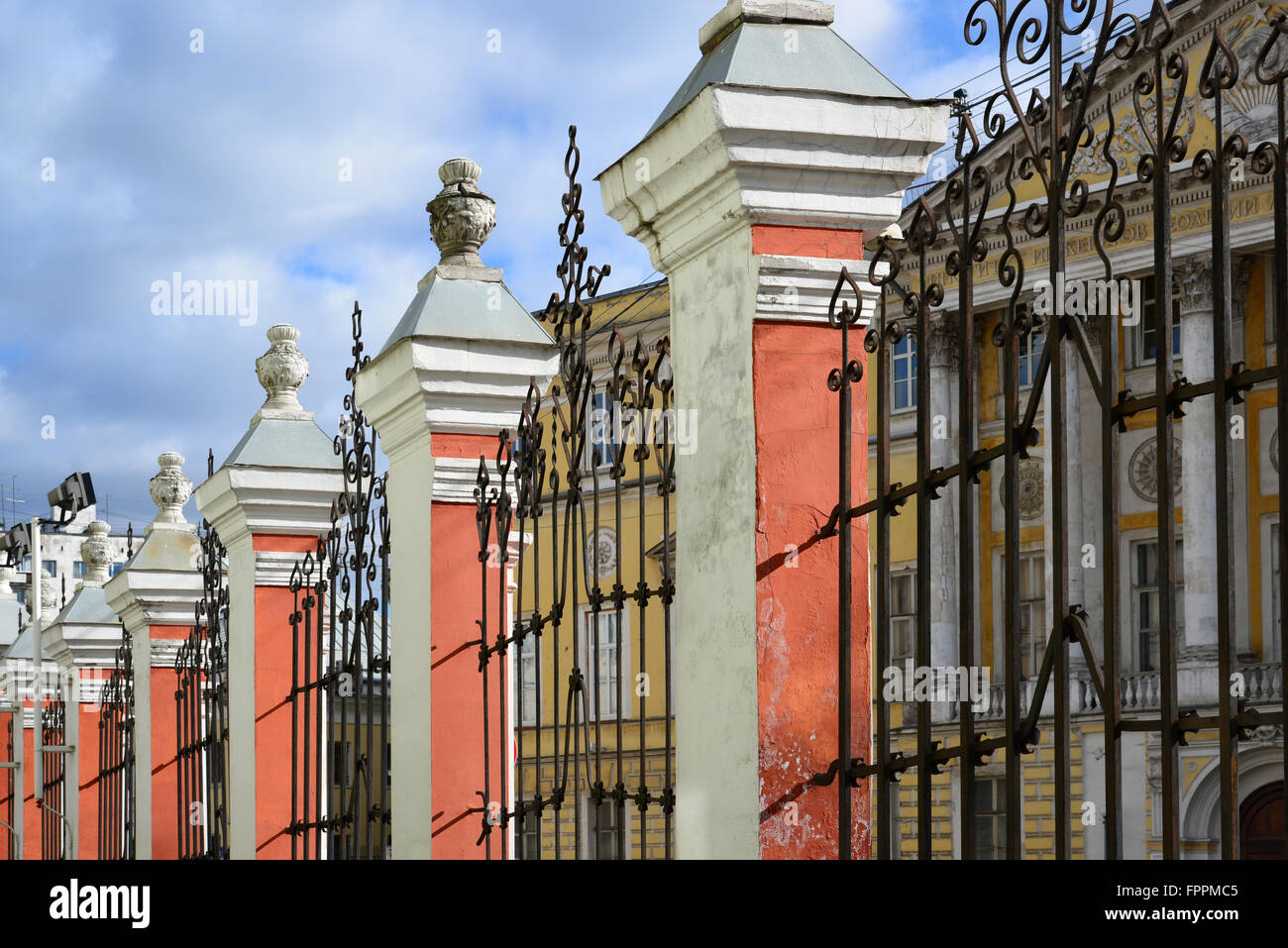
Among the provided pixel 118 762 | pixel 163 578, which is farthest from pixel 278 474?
pixel 118 762

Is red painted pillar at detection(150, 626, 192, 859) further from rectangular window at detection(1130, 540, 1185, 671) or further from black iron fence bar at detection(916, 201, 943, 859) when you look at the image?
rectangular window at detection(1130, 540, 1185, 671)

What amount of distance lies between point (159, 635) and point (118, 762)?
1.77 metres

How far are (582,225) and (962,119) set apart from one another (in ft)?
Result: 5.72

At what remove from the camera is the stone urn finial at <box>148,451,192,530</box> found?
9.73m

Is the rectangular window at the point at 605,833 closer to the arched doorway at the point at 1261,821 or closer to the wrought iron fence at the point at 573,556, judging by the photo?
the wrought iron fence at the point at 573,556

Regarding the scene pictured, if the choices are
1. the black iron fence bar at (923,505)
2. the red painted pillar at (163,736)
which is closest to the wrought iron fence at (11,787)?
the red painted pillar at (163,736)

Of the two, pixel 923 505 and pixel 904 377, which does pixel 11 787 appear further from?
pixel 904 377

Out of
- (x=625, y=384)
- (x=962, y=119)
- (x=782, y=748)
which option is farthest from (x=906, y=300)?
(x=625, y=384)

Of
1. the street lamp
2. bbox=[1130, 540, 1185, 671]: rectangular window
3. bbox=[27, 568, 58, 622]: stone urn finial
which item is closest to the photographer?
the street lamp

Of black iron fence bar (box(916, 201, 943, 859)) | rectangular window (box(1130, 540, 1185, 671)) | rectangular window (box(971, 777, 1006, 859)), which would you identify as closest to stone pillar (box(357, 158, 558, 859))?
black iron fence bar (box(916, 201, 943, 859))

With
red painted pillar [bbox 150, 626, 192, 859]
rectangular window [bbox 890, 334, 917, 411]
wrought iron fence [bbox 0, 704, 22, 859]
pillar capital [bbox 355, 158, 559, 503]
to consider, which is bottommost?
wrought iron fence [bbox 0, 704, 22, 859]

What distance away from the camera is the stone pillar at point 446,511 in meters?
5.74

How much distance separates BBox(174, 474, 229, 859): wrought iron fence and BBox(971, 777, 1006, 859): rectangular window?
50.3ft
